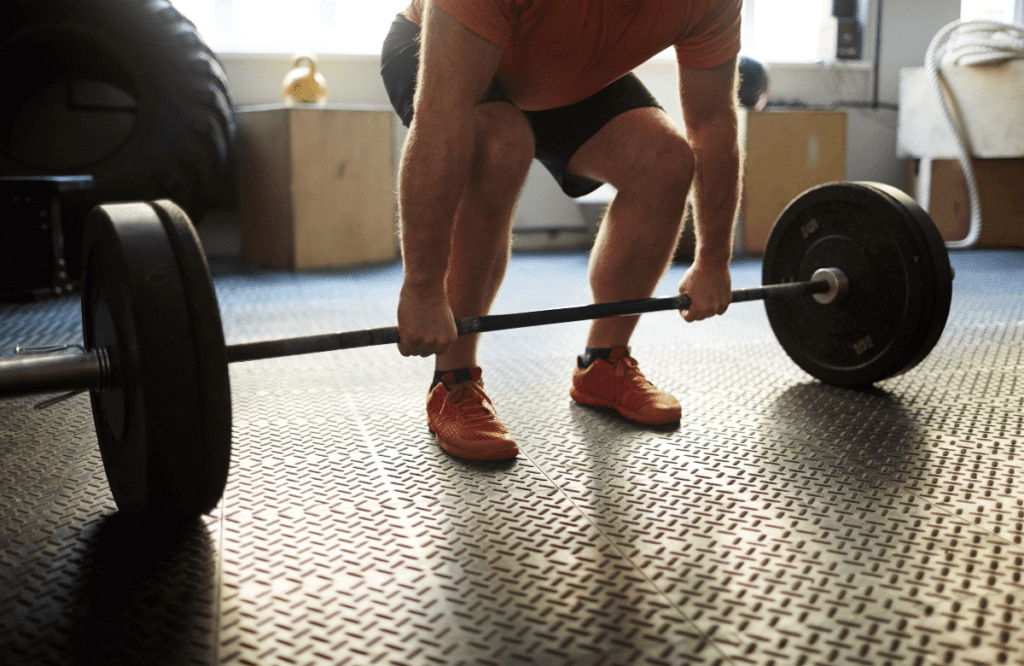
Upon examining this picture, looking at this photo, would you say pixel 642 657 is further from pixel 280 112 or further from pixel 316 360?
pixel 280 112

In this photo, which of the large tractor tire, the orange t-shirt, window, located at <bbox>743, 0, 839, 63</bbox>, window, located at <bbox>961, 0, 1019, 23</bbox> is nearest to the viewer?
the orange t-shirt

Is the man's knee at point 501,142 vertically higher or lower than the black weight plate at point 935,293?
higher

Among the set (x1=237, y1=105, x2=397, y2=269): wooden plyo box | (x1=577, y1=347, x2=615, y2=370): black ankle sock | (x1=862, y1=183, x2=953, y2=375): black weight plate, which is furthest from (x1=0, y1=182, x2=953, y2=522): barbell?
(x1=237, y1=105, x2=397, y2=269): wooden plyo box

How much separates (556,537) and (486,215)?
482 mm

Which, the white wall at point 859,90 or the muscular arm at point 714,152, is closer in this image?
the muscular arm at point 714,152

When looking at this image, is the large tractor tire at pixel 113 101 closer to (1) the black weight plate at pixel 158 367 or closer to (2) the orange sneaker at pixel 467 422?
(2) the orange sneaker at pixel 467 422

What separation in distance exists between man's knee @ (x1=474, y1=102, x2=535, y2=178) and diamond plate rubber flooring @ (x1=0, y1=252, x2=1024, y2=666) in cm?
41

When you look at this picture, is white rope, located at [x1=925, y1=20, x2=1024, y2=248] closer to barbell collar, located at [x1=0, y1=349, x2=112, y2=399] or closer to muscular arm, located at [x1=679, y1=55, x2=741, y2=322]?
muscular arm, located at [x1=679, y1=55, x2=741, y2=322]

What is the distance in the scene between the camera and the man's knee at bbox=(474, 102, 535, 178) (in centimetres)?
110

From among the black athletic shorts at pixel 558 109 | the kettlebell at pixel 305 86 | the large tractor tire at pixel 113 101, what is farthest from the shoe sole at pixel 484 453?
the kettlebell at pixel 305 86

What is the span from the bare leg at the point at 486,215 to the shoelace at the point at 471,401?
37 mm

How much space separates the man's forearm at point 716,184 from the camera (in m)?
1.20

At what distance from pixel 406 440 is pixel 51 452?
51 centimetres

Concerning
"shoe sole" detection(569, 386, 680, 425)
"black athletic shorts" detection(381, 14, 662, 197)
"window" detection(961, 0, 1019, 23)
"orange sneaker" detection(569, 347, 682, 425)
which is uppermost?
"window" detection(961, 0, 1019, 23)
